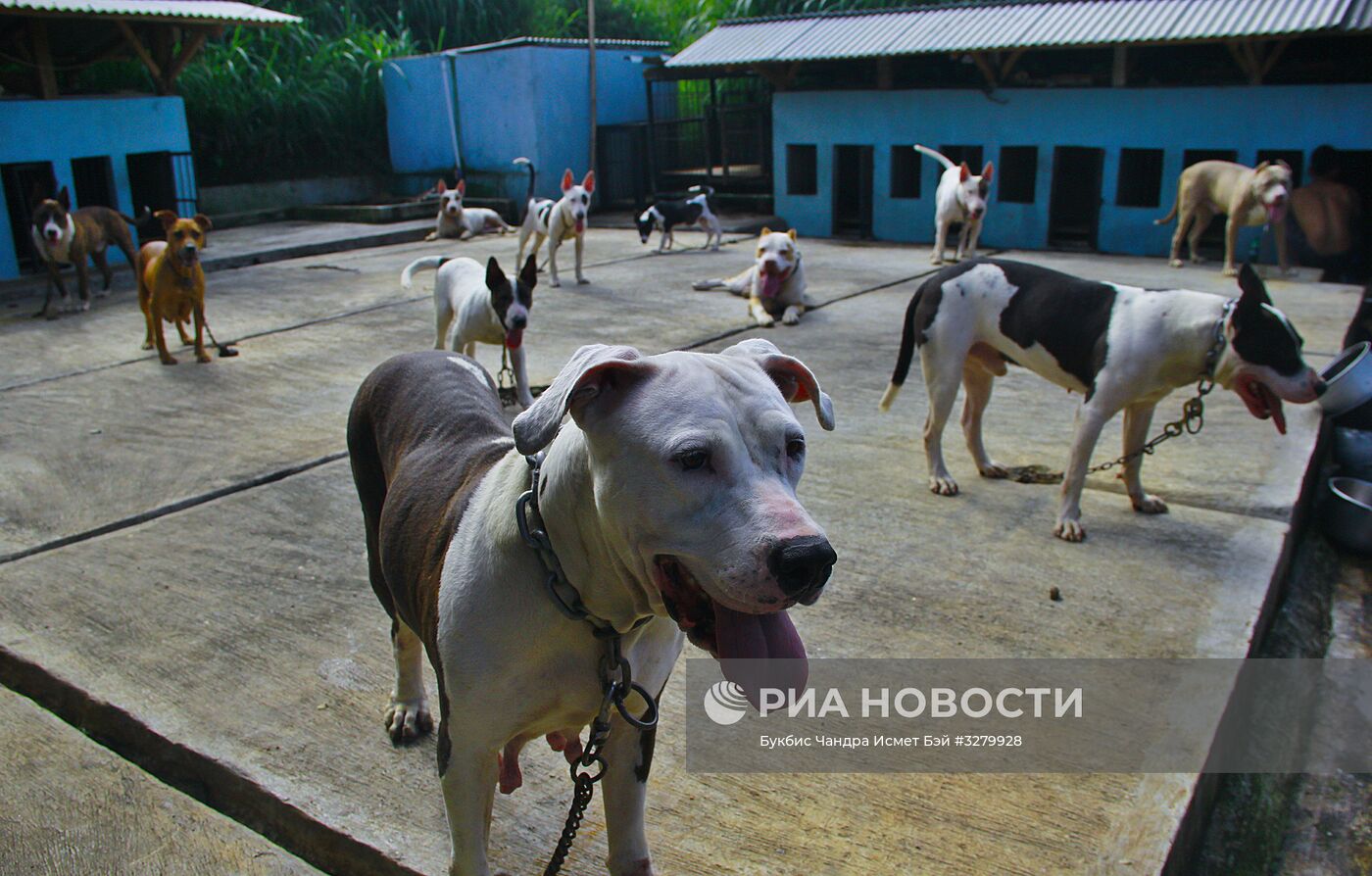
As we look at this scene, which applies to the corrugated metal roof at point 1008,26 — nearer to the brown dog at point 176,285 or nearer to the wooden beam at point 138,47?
the wooden beam at point 138,47

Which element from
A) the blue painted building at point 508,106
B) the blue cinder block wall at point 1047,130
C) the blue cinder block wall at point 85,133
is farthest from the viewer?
the blue painted building at point 508,106

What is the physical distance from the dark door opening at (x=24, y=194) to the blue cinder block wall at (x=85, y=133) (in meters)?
0.27

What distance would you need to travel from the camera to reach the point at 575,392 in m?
1.67

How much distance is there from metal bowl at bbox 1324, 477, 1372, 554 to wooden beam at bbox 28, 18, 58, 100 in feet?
43.8

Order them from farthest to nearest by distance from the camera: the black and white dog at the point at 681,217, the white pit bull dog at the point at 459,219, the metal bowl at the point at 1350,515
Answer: the white pit bull dog at the point at 459,219
the black and white dog at the point at 681,217
the metal bowl at the point at 1350,515

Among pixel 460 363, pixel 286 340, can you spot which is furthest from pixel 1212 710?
pixel 286 340

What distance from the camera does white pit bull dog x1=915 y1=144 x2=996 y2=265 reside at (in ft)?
36.0

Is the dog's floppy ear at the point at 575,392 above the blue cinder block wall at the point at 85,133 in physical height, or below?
below

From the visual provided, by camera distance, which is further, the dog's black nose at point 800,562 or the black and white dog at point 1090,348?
the black and white dog at point 1090,348

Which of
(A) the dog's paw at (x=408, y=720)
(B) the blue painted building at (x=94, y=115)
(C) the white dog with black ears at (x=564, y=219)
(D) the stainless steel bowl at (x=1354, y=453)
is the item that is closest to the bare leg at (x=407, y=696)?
(A) the dog's paw at (x=408, y=720)

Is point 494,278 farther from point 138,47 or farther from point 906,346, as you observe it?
point 138,47

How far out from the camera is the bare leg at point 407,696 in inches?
112

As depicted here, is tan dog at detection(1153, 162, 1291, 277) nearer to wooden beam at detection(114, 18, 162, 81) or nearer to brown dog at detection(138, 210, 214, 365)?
brown dog at detection(138, 210, 214, 365)

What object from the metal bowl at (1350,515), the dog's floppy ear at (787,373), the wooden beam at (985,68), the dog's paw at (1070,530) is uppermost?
the wooden beam at (985,68)
